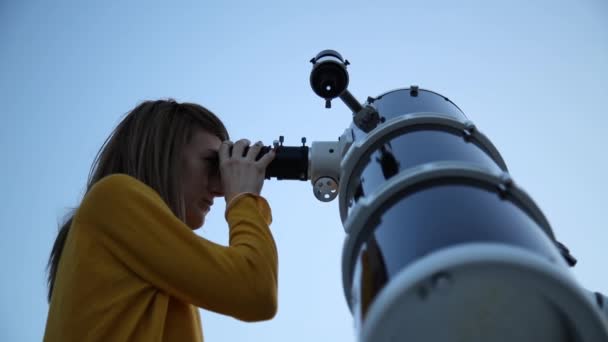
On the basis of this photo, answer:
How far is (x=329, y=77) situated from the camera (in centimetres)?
132

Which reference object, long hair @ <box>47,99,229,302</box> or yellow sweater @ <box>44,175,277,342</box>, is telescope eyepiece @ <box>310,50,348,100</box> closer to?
yellow sweater @ <box>44,175,277,342</box>

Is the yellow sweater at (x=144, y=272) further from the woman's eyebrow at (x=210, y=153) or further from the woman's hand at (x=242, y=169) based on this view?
the woman's eyebrow at (x=210, y=153)

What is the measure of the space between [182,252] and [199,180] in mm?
470

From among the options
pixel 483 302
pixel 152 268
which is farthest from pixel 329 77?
pixel 483 302

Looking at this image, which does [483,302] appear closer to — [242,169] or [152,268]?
[152,268]

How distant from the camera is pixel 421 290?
0.65 meters

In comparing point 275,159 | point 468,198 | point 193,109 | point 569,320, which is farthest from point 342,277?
point 193,109

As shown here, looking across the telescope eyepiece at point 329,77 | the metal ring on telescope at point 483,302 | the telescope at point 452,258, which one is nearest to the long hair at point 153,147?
the telescope eyepiece at point 329,77

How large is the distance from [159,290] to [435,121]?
700 millimetres

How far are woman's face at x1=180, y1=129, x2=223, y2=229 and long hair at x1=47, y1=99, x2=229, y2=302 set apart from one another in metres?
0.03

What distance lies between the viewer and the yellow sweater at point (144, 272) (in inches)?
44.7

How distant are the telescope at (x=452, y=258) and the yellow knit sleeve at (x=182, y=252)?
0.92ft

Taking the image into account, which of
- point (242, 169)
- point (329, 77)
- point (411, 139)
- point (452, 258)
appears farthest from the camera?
point (242, 169)

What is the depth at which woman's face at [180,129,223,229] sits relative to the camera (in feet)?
5.25
